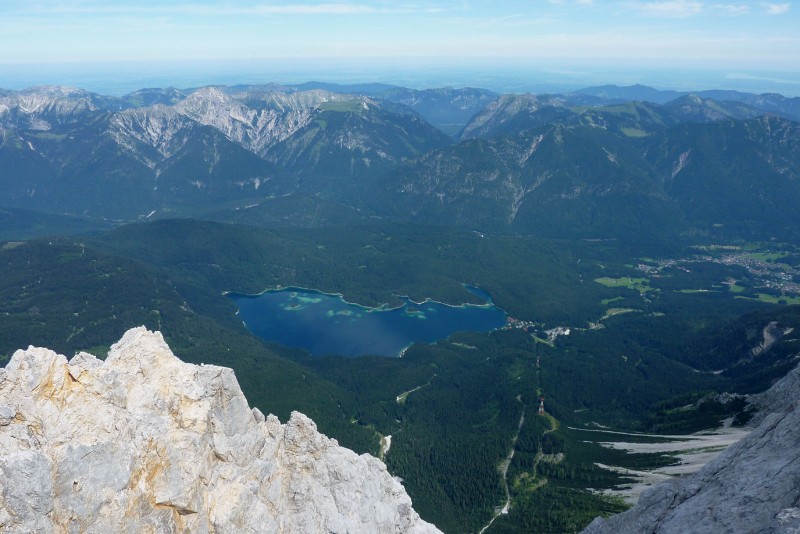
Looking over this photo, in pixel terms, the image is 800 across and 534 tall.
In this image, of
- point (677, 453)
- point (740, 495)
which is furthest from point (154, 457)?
point (677, 453)

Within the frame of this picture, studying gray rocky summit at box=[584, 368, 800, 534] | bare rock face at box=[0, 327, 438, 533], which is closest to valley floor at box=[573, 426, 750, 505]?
gray rocky summit at box=[584, 368, 800, 534]

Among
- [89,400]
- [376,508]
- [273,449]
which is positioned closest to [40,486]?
[89,400]

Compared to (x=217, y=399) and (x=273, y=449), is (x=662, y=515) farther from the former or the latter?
(x=217, y=399)

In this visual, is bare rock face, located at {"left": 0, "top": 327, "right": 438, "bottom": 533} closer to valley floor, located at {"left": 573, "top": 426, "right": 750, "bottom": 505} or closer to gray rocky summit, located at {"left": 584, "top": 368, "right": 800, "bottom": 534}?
gray rocky summit, located at {"left": 584, "top": 368, "right": 800, "bottom": 534}

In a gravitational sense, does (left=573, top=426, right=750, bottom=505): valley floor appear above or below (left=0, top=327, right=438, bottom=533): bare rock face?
below

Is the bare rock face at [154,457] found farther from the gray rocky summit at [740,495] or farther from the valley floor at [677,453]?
the valley floor at [677,453]
